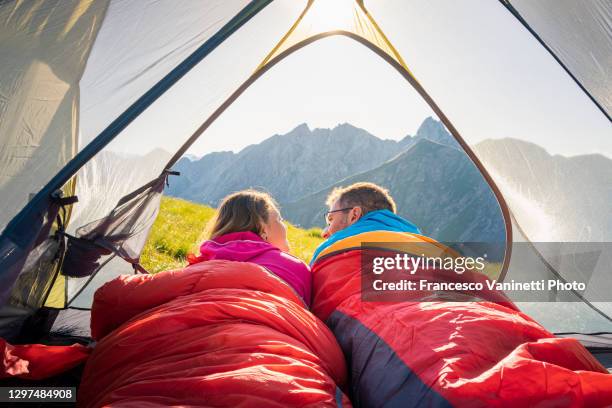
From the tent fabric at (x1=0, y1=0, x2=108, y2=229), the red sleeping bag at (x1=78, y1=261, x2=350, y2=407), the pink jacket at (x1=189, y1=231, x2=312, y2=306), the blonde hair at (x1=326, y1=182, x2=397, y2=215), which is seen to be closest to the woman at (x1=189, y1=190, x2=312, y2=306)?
the pink jacket at (x1=189, y1=231, x2=312, y2=306)

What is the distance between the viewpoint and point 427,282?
1685 millimetres

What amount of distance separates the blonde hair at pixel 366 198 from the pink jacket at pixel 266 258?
80cm

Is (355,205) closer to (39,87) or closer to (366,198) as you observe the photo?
(366,198)

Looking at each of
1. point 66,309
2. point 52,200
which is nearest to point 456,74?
point 52,200

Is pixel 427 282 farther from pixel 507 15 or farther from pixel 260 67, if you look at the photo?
pixel 260 67

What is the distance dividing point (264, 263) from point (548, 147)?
231 cm

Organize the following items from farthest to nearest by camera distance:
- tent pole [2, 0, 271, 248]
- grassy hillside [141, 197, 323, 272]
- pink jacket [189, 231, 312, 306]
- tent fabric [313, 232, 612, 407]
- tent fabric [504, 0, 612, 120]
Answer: grassy hillside [141, 197, 323, 272] < tent fabric [504, 0, 612, 120] < pink jacket [189, 231, 312, 306] < tent pole [2, 0, 271, 248] < tent fabric [313, 232, 612, 407]

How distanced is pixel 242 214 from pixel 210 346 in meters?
1.39

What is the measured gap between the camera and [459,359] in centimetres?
102

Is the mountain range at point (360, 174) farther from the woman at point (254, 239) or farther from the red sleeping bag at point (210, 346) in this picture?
the red sleeping bag at point (210, 346)

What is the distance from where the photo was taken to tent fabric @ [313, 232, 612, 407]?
34.6 inches

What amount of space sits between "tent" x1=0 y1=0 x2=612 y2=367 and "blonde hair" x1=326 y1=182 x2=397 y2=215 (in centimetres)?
124

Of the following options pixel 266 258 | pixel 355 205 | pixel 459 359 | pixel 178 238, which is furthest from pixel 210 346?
pixel 178 238

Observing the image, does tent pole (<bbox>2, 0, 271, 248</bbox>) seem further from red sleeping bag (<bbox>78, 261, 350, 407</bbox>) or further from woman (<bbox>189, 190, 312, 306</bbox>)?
woman (<bbox>189, 190, 312, 306</bbox>)
